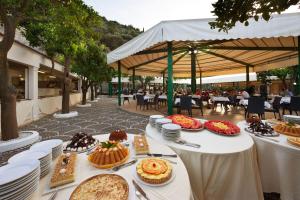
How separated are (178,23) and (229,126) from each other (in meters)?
3.97

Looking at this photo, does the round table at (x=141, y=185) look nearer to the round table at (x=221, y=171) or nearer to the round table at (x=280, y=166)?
the round table at (x=221, y=171)

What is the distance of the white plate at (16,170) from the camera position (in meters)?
0.91

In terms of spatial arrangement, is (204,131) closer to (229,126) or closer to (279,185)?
(229,126)

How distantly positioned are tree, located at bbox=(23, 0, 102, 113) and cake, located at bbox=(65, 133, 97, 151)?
432 centimetres

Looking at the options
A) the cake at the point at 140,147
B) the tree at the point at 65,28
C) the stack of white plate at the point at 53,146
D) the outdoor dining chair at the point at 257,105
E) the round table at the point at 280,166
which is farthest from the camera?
the outdoor dining chair at the point at 257,105

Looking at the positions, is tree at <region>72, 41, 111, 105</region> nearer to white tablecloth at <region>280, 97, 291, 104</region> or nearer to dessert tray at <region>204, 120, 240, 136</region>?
dessert tray at <region>204, 120, 240, 136</region>

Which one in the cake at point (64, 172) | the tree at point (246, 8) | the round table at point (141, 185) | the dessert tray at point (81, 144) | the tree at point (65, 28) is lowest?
the round table at point (141, 185)

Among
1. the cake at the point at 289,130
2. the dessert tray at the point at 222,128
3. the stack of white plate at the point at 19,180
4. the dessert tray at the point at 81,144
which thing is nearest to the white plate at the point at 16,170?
the stack of white plate at the point at 19,180

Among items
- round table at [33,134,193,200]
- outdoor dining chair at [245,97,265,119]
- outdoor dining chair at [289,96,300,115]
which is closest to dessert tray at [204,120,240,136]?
round table at [33,134,193,200]

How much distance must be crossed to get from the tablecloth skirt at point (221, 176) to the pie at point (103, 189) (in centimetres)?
90

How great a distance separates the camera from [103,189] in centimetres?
106

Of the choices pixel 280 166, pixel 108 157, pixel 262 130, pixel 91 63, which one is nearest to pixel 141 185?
pixel 108 157

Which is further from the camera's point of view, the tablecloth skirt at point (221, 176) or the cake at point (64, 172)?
the tablecloth skirt at point (221, 176)

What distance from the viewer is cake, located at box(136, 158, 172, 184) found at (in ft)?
3.77
